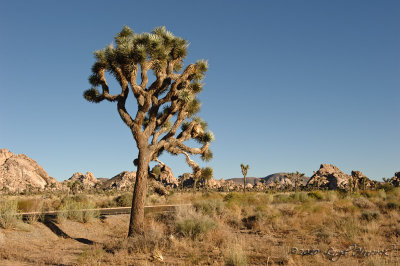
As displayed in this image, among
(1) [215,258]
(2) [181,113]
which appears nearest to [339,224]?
(1) [215,258]

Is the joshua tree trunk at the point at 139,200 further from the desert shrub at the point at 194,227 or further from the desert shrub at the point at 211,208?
the desert shrub at the point at 211,208

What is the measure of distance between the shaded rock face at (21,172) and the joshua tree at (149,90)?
8573 centimetres

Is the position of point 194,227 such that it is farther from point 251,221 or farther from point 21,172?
point 21,172

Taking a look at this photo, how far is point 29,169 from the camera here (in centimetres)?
10144

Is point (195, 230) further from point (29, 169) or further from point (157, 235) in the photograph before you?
point (29, 169)

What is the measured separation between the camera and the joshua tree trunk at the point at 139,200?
10.7 metres

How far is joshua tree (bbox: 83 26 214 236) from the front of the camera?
11109 millimetres

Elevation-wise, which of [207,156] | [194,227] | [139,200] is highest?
[207,156]

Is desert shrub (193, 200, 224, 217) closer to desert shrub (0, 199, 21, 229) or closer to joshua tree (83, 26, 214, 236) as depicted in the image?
joshua tree (83, 26, 214, 236)

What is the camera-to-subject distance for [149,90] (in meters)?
11.6

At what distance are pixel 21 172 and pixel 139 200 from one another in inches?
4041

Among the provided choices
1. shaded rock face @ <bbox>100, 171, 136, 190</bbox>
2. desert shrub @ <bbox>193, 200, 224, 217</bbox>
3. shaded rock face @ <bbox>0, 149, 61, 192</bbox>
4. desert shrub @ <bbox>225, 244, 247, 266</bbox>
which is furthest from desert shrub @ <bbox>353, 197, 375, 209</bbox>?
shaded rock face @ <bbox>100, 171, 136, 190</bbox>

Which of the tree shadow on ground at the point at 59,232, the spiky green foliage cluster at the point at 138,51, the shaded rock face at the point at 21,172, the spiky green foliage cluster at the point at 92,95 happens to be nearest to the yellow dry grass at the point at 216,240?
the tree shadow on ground at the point at 59,232

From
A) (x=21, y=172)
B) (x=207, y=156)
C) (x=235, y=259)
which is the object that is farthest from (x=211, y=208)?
(x=21, y=172)
